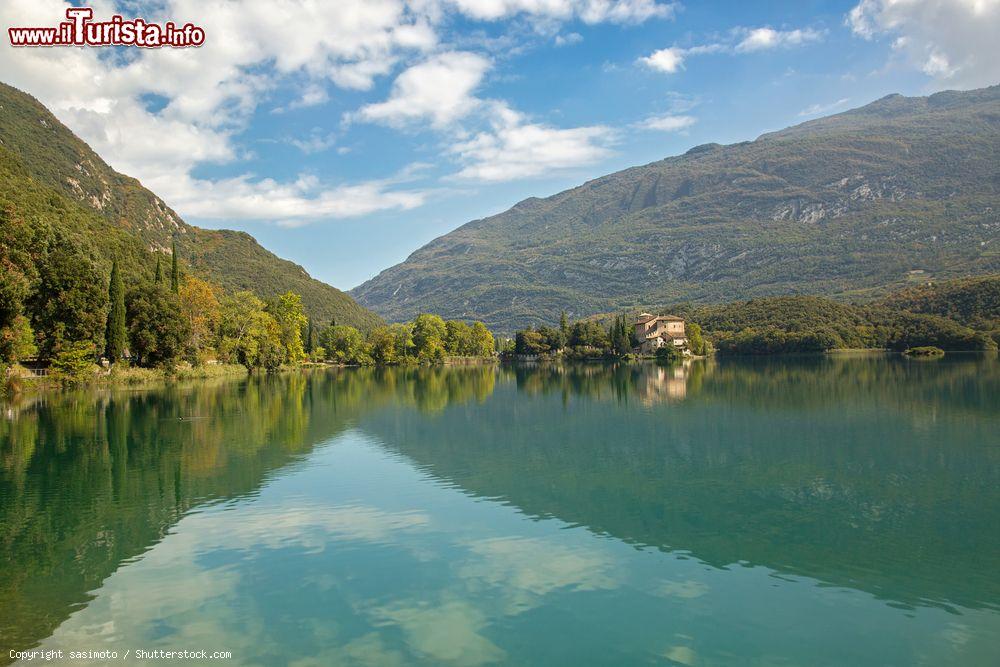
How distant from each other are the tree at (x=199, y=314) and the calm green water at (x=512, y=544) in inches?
1605

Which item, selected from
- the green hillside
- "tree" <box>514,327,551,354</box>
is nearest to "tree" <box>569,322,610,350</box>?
"tree" <box>514,327,551,354</box>

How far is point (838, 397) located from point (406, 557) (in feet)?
122

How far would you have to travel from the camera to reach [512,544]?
13.7 m

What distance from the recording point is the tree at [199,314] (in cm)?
6794

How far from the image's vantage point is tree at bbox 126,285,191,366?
58.1 metres

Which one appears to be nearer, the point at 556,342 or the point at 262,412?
the point at 262,412

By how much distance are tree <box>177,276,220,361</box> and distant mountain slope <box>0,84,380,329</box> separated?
47.0 metres

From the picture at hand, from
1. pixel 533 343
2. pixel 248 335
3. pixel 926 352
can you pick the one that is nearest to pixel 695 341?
pixel 533 343

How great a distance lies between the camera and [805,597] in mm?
10664

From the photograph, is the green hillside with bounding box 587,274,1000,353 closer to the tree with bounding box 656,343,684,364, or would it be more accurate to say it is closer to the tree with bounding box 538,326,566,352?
the tree with bounding box 656,343,684,364

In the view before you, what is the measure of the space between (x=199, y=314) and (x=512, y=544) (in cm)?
6531

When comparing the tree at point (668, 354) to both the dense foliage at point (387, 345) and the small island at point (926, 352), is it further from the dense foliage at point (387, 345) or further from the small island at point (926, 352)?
the dense foliage at point (387, 345)

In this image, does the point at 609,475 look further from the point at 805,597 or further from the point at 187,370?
the point at 187,370

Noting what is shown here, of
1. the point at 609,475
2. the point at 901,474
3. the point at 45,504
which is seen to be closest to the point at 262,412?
the point at 45,504
